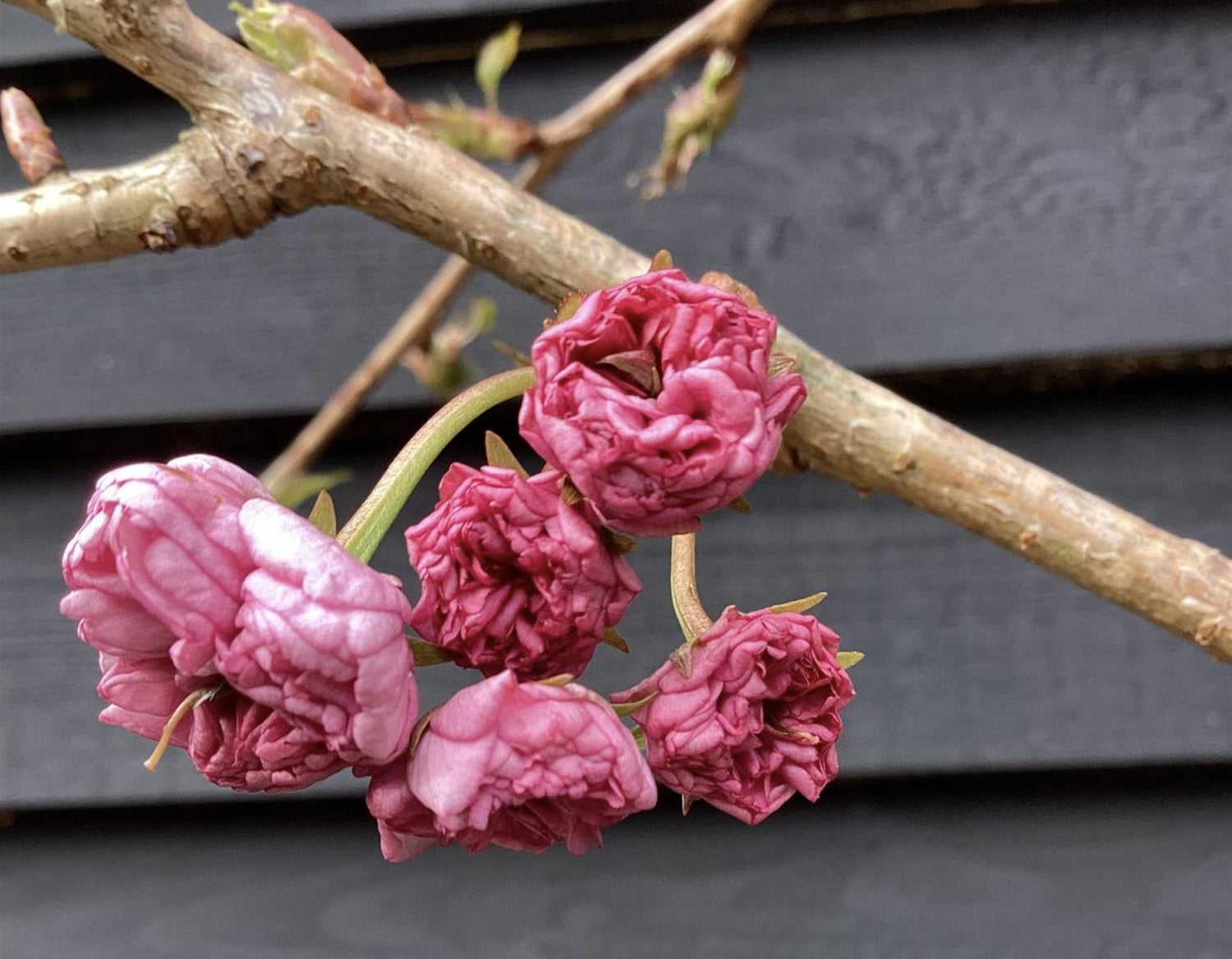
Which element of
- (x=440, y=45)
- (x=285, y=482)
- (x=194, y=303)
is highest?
(x=440, y=45)

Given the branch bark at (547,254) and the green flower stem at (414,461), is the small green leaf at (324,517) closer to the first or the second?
the green flower stem at (414,461)

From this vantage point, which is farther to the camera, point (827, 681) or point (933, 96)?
point (933, 96)

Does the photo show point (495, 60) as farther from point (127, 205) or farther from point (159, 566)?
point (159, 566)

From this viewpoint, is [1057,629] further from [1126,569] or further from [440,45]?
[440,45]

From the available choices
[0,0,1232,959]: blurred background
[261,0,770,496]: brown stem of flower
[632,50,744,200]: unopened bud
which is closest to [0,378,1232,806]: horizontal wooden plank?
[0,0,1232,959]: blurred background

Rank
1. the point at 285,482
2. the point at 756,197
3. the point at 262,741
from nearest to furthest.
A: the point at 262,741 → the point at 285,482 → the point at 756,197

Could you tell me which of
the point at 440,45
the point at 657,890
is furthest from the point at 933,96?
the point at 657,890

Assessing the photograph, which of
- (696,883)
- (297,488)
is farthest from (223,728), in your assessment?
(696,883)

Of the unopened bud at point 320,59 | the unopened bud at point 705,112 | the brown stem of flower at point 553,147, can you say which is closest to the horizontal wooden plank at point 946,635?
the brown stem of flower at point 553,147
